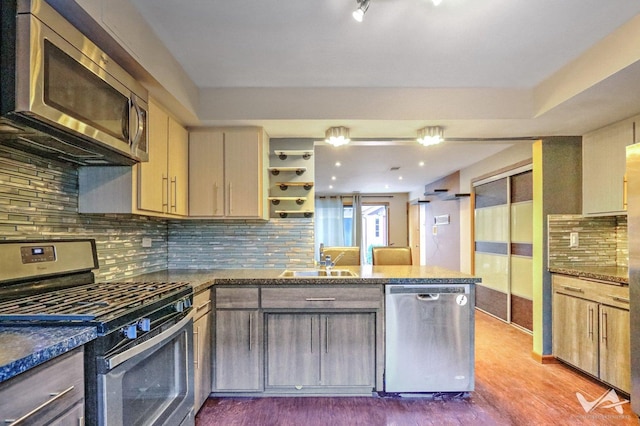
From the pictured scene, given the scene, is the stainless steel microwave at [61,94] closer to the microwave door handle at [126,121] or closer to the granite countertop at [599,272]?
the microwave door handle at [126,121]

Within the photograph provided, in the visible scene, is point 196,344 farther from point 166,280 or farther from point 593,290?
point 593,290

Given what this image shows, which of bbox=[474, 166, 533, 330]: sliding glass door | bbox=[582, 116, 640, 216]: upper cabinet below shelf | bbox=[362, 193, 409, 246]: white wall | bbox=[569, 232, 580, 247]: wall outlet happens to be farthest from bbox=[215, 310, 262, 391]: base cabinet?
bbox=[362, 193, 409, 246]: white wall

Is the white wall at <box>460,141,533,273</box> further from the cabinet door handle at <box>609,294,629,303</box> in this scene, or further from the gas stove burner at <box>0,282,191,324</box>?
the gas stove burner at <box>0,282,191,324</box>

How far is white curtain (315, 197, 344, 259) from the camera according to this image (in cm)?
859

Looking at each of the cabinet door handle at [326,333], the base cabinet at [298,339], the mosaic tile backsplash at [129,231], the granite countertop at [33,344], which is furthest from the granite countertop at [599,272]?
the granite countertop at [33,344]

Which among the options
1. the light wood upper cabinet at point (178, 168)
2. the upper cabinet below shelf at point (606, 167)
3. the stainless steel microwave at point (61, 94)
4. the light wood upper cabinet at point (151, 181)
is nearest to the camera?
the stainless steel microwave at point (61, 94)

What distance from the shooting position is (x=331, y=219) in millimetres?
8617

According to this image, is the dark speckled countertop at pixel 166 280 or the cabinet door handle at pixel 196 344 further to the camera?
the cabinet door handle at pixel 196 344

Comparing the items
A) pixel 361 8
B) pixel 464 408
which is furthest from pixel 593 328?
pixel 361 8

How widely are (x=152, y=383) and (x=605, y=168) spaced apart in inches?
139

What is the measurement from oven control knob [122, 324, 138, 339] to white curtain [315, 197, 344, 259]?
727 cm

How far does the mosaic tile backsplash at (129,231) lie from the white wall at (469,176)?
2627 mm

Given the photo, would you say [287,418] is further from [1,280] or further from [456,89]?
[456,89]

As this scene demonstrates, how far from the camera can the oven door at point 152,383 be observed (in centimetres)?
122
